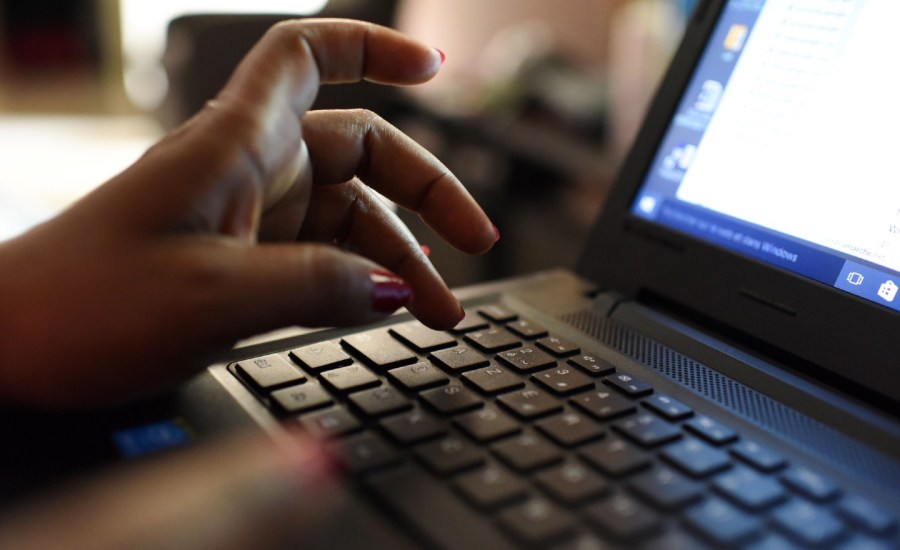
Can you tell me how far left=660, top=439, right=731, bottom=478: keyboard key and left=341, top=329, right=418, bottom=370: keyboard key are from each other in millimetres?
159

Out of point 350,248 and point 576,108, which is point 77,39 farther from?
point 350,248

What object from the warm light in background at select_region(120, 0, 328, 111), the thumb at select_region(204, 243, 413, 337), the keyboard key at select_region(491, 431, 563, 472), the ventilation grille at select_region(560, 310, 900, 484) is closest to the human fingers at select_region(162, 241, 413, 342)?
the thumb at select_region(204, 243, 413, 337)

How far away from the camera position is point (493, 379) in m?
0.45

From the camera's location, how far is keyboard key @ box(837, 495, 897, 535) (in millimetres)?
346

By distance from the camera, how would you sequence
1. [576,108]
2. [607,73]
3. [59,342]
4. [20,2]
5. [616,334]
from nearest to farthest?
[59,342] < [616,334] < [576,108] < [607,73] < [20,2]

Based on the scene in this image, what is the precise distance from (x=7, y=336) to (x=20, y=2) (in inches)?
114

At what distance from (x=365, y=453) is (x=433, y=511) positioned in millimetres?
51

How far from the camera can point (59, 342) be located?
371mm

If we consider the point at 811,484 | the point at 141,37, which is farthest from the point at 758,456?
the point at 141,37

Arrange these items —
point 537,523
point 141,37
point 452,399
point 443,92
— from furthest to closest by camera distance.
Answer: point 141,37
point 443,92
point 452,399
point 537,523

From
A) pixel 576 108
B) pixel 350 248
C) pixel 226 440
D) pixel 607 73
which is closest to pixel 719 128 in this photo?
pixel 350 248

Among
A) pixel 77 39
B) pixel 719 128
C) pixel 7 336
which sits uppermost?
pixel 719 128

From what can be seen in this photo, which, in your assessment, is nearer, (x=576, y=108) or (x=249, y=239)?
(x=249, y=239)

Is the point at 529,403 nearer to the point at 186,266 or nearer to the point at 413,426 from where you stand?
the point at 413,426
